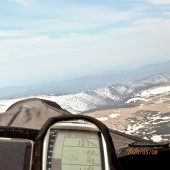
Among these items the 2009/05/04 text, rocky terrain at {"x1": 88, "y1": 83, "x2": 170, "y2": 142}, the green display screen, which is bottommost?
rocky terrain at {"x1": 88, "y1": 83, "x2": 170, "y2": 142}

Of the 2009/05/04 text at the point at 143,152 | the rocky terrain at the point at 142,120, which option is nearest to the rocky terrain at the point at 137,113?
the rocky terrain at the point at 142,120

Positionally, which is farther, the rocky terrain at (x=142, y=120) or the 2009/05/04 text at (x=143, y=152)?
the rocky terrain at (x=142, y=120)

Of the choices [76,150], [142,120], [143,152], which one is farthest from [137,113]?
[76,150]

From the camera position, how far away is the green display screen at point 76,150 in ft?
8.57

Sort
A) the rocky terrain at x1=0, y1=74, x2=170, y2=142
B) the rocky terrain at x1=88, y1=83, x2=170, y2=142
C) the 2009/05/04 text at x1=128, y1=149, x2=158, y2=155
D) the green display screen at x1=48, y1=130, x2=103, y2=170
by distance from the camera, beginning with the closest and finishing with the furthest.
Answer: the green display screen at x1=48, y1=130, x2=103, y2=170 → the 2009/05/04 text at x1=128, y1=149, x2=158, y2=155 → the rocky terrain at x1=88, y1=83, x2=170, y2=142 → the rocky terrain at x1=0, y1=74, x2=170, y2=142

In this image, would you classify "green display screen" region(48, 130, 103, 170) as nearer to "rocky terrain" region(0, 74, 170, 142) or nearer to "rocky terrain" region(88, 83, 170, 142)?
"rocky terrain" region(0, 74, 170, 142)

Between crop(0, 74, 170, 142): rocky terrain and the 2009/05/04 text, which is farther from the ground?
the 2009/05/04 text

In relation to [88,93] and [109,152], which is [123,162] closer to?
[109,152]

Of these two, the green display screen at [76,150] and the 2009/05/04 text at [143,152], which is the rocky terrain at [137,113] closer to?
the 2009/05/04 text at [143,152]

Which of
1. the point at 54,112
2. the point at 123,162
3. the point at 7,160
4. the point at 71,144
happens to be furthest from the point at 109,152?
the point at 54,112

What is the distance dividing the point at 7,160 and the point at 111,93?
165685 millimetres

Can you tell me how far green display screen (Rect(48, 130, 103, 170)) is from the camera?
2611 mm

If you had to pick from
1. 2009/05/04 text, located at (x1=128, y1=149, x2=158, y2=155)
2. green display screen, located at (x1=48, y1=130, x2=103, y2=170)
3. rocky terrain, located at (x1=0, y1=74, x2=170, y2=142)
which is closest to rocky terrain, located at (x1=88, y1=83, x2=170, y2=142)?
rocky terrain, located at (x1=0, y1=74, x2=170, y2=142)

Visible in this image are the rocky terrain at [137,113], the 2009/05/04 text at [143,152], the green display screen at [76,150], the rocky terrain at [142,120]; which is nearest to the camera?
the green display screen at [76,150]
